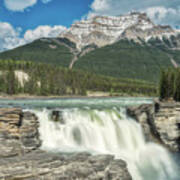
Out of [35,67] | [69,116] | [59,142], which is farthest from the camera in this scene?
[35,67]

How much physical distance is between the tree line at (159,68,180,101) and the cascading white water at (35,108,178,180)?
111ft

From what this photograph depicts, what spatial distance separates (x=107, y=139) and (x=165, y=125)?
1044 centimetres

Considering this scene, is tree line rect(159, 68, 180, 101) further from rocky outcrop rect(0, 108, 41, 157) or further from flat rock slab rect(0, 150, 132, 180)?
flat rock slab rect(0, 150, 132, 180)

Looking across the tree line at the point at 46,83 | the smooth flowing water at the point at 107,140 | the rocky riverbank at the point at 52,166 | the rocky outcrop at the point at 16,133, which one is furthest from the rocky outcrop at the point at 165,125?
the tree line at the point at 46,83

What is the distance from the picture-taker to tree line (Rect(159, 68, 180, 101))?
212ft

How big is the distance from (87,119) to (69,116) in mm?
3162

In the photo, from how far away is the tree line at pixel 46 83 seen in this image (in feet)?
369

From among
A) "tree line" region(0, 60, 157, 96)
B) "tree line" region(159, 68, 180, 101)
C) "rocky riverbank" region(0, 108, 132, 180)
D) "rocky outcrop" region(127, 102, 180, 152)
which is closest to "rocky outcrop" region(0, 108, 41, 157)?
"rocky riverbank" region(0, 108, 132, 180)

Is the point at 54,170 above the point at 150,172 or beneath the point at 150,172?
above

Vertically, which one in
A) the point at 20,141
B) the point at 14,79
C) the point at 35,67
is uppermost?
the point at 35,67

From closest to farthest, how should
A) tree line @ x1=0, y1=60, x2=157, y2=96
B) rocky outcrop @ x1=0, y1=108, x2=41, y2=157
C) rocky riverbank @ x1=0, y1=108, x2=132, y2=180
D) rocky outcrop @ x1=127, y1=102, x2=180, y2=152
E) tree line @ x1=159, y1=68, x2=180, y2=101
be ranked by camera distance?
rocky riverbank @ x1=0, y1=108, x2=132, y2=180 → rocky outcrop @ x1=0, y1=108, x2=41, y2=157 → rocky outcrop @ x1=127, y1=102, x2=180, y2=152 → tree line @ x1=159, y1=68, x2=180, y2=101 → tree line @ x1=0, y1=60, x2=157, y2=96

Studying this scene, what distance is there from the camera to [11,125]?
2417 cm

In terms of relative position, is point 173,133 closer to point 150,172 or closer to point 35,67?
point 150,172

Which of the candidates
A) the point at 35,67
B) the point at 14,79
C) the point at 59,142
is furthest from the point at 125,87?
the point at 59,142
